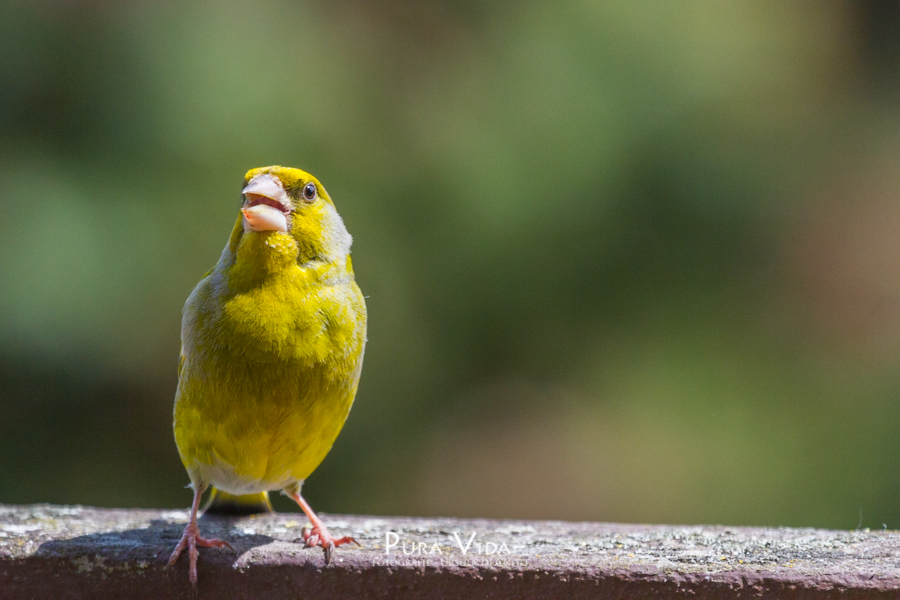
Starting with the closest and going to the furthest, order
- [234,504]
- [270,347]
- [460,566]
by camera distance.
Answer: [460,566], [270,347], [234,504]

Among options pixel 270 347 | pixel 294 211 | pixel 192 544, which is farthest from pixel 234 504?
pixel 294 211

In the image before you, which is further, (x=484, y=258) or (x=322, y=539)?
(x=484, y=258)

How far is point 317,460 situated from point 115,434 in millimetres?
2694

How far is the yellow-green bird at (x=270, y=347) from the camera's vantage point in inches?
84.7

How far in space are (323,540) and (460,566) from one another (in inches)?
14.1

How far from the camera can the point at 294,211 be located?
2.24 m

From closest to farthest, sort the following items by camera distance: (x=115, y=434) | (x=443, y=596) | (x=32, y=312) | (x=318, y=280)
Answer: (x=443, y=596)
(x=318, y=280)
(x=32, y=312)
(x=115, y=434)

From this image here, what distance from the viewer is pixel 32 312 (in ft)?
14.4

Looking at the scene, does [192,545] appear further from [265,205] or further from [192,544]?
[265,205]

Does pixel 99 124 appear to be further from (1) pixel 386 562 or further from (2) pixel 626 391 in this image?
(1) pixel 386 562

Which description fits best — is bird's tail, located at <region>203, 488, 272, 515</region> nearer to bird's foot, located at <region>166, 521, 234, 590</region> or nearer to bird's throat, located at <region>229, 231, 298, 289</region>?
bird's foot, located at <region>166, 521, 234, 590</region>

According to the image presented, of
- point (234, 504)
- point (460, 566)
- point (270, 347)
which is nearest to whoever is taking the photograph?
point (460, 566)

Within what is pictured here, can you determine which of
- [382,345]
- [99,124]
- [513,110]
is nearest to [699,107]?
[513,110]

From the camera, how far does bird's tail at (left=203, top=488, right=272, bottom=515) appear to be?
278 cm
